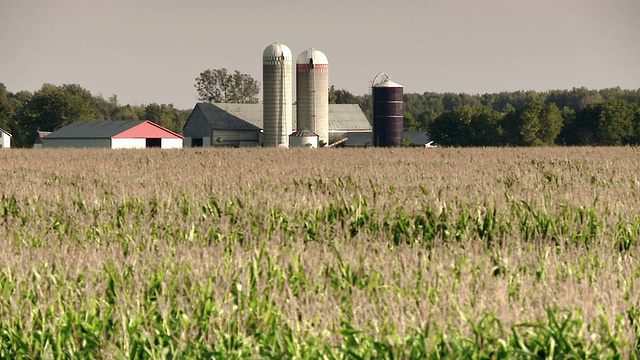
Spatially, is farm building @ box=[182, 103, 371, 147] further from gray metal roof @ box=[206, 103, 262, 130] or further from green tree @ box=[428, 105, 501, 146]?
green tree @ box=[428, 105, 501, 146]

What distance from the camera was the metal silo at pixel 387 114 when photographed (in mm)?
92000

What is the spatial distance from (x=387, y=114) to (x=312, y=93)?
860 centimetres

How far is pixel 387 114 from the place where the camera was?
92.6 metres

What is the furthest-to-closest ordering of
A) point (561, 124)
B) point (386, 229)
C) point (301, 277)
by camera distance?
point (561, 124) < point (386, 229) < point (301, 277)

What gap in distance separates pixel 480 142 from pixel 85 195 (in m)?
90.2

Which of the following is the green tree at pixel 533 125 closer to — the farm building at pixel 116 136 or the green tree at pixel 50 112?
the farm building at pixel 116 136

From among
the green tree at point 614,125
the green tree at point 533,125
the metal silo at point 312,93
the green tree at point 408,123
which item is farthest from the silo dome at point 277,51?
the green tree at point 408,123

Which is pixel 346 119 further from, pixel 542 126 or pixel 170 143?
pixel 170 143

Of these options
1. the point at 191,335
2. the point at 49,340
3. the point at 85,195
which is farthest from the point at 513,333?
the point at 85,195

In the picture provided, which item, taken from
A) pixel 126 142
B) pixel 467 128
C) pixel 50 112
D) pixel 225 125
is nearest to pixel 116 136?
pixel 126 142

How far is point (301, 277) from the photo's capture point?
7.53 meters

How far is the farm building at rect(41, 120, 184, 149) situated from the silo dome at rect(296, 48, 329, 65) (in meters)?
16.1

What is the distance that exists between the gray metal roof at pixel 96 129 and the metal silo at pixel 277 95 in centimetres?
1375

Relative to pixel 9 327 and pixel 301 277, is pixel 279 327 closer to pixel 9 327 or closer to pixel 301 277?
pixel 301 277
